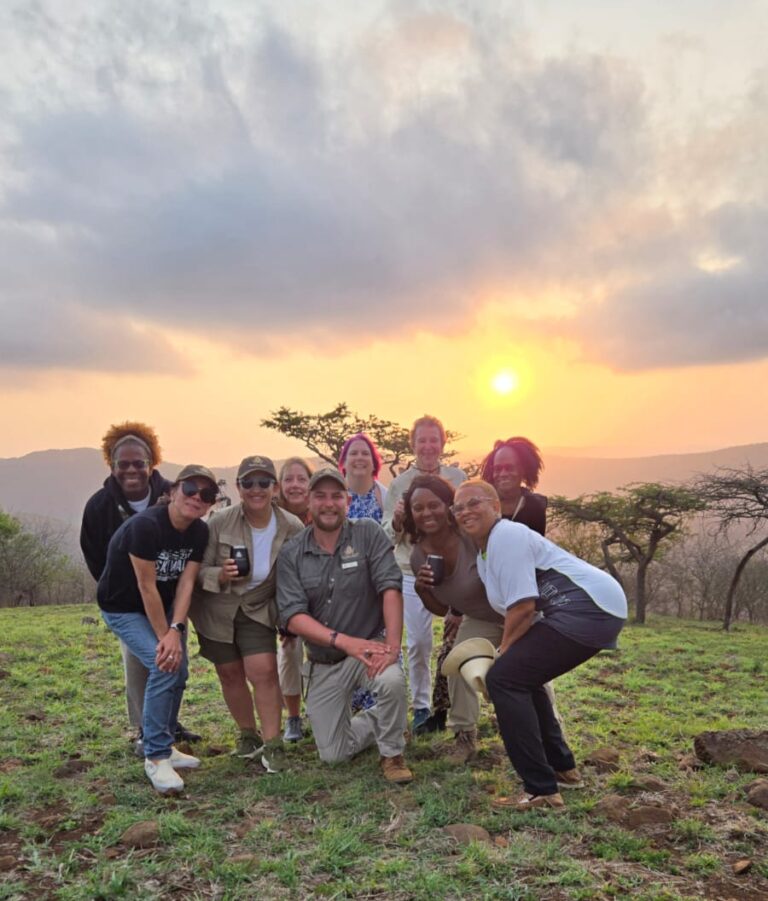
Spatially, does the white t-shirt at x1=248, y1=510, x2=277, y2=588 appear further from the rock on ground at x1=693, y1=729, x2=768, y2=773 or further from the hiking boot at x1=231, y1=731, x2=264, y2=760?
the rock on ground at x1=693, y1=729, x2=768, y2=773

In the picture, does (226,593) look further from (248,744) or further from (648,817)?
(648,817)

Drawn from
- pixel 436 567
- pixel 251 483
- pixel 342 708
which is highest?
pixel 251 483

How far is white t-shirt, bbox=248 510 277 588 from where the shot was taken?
502cm

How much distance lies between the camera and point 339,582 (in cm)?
490

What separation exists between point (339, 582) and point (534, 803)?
1.78 meters

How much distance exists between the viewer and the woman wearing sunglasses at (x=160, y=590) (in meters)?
4.54

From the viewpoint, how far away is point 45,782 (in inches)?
178

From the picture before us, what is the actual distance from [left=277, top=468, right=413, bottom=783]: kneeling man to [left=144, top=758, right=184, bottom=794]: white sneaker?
0.92 metres

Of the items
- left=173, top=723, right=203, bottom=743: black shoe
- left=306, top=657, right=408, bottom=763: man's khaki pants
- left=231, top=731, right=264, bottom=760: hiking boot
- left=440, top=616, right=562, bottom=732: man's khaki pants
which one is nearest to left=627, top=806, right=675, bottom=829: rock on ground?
left=440, top=616, right=562, bottom=732: man's khaki pants

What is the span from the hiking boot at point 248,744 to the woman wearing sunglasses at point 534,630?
1.77 meters

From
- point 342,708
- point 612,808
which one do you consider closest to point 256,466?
point 342,708

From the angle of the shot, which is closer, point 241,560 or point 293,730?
point 241,560

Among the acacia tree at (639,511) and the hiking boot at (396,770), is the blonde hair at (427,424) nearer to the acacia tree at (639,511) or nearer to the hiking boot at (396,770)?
the hiking boot at (396,770)

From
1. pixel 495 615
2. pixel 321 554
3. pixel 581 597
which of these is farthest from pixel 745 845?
pixel 321 554
